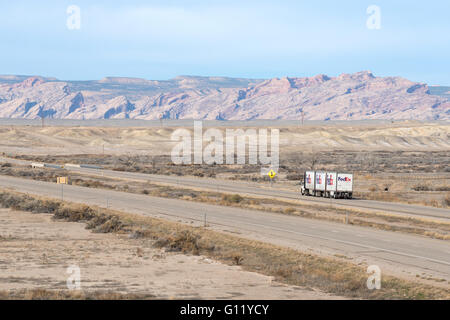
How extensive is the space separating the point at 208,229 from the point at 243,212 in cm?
858

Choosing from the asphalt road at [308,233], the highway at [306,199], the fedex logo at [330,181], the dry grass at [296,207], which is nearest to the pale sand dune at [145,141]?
the highway at [306,199]

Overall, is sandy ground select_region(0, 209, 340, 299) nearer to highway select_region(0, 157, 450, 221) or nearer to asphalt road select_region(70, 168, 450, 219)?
highway select_region(0, 157, 450, 221)

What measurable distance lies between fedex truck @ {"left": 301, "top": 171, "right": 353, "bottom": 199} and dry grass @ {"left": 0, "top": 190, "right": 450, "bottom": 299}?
62.5 feet

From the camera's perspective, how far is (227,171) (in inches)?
3295

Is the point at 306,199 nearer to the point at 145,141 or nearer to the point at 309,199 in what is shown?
the point at 309,199

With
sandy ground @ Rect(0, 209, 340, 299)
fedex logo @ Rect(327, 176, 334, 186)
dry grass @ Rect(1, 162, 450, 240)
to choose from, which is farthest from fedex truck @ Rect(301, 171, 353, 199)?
sandy ground @ Rect(0, 209, 340, 299)

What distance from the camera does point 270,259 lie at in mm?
23359

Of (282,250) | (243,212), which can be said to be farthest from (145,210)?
(282,250)

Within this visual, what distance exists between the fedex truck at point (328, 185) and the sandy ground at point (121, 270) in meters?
23.7

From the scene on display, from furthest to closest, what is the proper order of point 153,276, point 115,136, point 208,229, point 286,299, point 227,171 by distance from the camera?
point 115,136 < point 227,171 < point 208,229 < point 153,276 < point 286,299

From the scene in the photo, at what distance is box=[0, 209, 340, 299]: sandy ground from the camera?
17.8 metres

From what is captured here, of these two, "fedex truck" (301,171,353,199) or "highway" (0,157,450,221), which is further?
"fedex truck" (301,171,353,199)

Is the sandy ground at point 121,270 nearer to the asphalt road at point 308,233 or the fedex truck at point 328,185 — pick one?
the asphalt road at point 308,233
